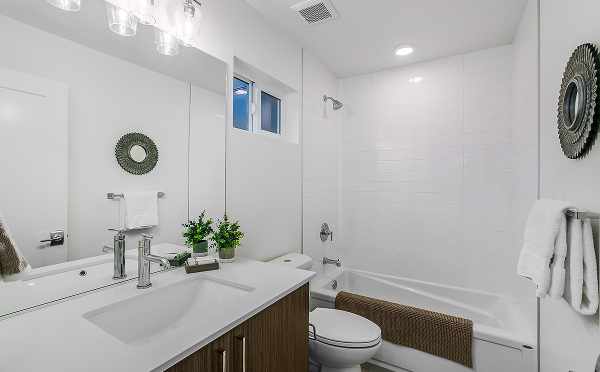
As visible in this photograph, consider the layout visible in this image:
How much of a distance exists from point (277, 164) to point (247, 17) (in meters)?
0.97

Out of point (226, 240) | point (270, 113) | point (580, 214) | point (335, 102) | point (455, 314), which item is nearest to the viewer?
point (580, 214)

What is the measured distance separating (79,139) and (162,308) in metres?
0.71

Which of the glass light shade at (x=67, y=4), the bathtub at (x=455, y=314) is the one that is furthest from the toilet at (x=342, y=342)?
the glass light shade at (x=67, y=4)

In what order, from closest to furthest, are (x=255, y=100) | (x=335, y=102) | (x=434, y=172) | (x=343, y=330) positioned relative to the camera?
(x=343, y=330) → (x=255, y=100) → (x=434, y=172) → (x=335, y=102)

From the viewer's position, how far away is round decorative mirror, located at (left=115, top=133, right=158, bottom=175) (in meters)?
1.12

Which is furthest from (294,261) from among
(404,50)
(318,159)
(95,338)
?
(404,50)

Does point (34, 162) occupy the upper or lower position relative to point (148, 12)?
lower

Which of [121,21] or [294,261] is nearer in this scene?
[121,21]

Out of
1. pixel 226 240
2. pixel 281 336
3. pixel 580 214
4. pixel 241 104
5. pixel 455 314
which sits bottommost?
pixel 455 314

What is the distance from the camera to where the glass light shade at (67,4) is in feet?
3.10

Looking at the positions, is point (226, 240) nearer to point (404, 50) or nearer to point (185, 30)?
point (185, 30)

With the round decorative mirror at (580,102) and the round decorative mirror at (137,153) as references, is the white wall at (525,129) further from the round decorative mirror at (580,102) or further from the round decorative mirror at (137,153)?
the round decorative mirror at (137,153)

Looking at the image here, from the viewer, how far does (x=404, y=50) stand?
7.64ft

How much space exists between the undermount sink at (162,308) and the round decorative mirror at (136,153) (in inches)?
20.2
